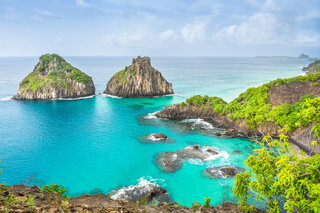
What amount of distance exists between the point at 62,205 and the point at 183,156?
32461mm

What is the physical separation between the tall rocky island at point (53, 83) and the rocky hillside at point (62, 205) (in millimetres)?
100250

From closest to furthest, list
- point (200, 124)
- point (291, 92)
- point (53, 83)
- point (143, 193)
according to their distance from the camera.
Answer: point (143, 193) < point (291, 92) < point (200, 124) < point (53, 83)

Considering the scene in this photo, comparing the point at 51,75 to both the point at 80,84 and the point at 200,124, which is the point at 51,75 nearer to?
the point at 80,84

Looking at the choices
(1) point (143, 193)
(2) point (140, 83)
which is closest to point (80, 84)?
(2) point (140, 83)

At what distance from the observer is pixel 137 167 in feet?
142

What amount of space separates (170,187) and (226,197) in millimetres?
10019

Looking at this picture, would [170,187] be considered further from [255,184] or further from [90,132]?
[90,132]

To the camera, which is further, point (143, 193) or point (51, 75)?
point (51, 75)

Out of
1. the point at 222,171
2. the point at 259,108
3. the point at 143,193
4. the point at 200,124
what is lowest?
the point at 143,193

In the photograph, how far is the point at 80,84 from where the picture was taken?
383 feet

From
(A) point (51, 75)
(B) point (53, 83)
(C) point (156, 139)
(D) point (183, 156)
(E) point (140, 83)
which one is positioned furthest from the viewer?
(A) point (51, 75)

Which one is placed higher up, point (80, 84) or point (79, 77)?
point (79, 77)

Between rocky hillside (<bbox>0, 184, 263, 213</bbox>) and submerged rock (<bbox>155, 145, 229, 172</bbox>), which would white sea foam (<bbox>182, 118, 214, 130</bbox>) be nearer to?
submerged rock (<bbox>155, 145, 229, 172</bbox>)

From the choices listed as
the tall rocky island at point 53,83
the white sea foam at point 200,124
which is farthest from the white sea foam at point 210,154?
the tall rocky island at point 53,83
